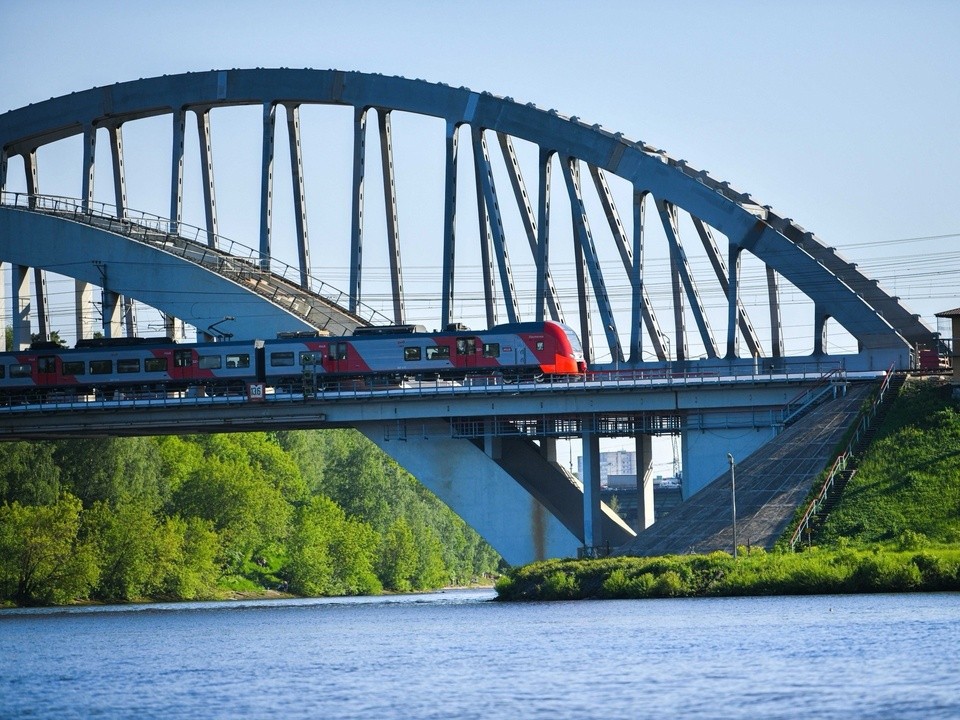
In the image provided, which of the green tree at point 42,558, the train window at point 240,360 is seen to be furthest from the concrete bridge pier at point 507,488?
the green tree at point 42,558

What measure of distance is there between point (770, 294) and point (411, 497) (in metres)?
78.0

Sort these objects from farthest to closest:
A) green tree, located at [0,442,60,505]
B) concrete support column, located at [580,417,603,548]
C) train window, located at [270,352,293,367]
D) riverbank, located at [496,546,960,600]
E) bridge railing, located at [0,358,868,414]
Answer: green tree, located at [0,442,60,505] → train window, located at [270,352,293,367] → concrete support column, located at [580,417,603,548] → bridge railing, located at [0,358,868,414] → riverbank, located at [496,546,960,600]

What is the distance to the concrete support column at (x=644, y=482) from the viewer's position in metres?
90.1

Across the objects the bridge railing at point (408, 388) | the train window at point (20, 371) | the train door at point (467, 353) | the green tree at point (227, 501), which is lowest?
the green tree at point (227, 501)

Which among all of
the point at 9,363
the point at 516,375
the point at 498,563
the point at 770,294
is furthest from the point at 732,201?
the point at 498,563

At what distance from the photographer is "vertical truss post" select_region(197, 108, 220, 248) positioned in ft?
369

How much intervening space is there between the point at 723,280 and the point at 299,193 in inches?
1143

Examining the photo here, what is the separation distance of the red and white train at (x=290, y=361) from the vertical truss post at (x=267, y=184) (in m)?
13.6

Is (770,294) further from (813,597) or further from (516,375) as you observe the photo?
(813,597)

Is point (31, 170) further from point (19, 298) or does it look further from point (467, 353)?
point (467, 353)

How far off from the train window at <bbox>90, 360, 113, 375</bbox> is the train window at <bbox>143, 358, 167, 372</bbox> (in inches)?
82.5

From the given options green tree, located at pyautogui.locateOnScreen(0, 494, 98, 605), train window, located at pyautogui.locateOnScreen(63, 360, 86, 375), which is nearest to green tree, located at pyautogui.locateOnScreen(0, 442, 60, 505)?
green tree, located at pyautogui.locateOnScreen(0, 494, 98, 605)

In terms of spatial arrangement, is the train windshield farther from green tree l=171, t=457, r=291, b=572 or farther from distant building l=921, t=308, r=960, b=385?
green tree l=171, t=457, r=291, b=572

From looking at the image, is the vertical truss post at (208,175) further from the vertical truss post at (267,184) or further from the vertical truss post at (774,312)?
the vertical truss post at (774,312)
